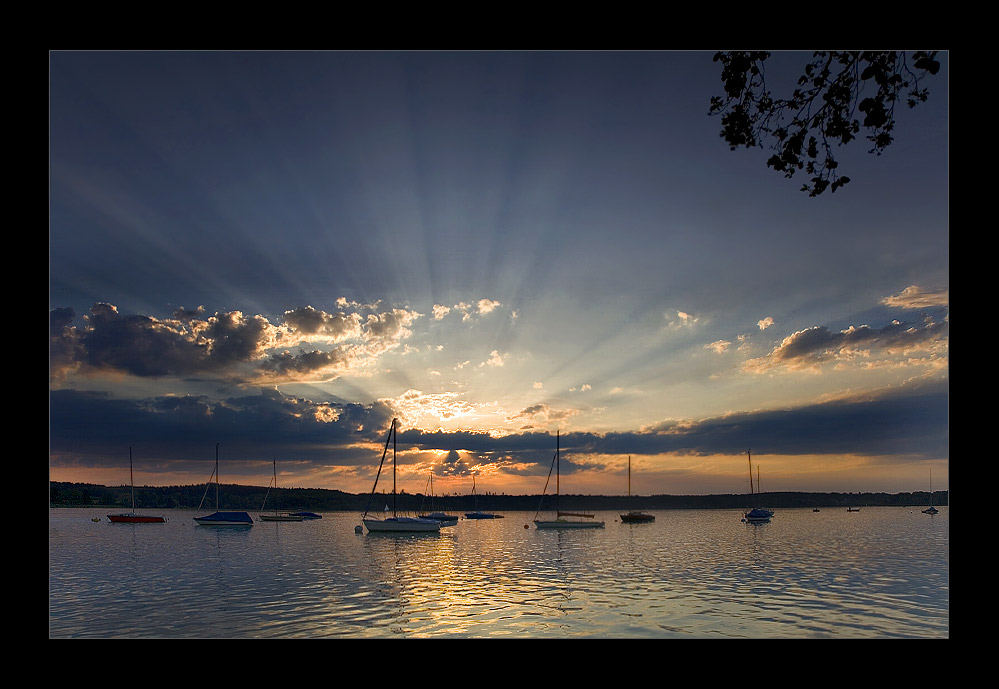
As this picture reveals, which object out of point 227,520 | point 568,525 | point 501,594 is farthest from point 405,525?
point 501,594

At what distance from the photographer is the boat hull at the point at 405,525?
226 feet

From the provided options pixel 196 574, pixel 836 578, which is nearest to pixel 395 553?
pixel 196 574

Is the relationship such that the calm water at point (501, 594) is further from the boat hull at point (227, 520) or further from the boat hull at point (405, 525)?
the boat hull at point (227, 520)

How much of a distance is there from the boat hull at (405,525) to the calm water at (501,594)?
12948mm

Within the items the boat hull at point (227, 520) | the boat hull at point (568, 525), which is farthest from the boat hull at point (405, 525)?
the boat hull at point (227, 520)

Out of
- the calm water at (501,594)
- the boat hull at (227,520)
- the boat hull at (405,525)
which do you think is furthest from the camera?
the boat hull at (227,520)

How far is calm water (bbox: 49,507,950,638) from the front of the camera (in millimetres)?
22453

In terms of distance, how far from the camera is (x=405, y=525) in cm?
7019

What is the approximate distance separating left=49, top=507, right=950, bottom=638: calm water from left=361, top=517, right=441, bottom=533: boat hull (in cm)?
1295

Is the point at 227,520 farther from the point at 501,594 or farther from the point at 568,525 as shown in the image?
the point at 501,594
